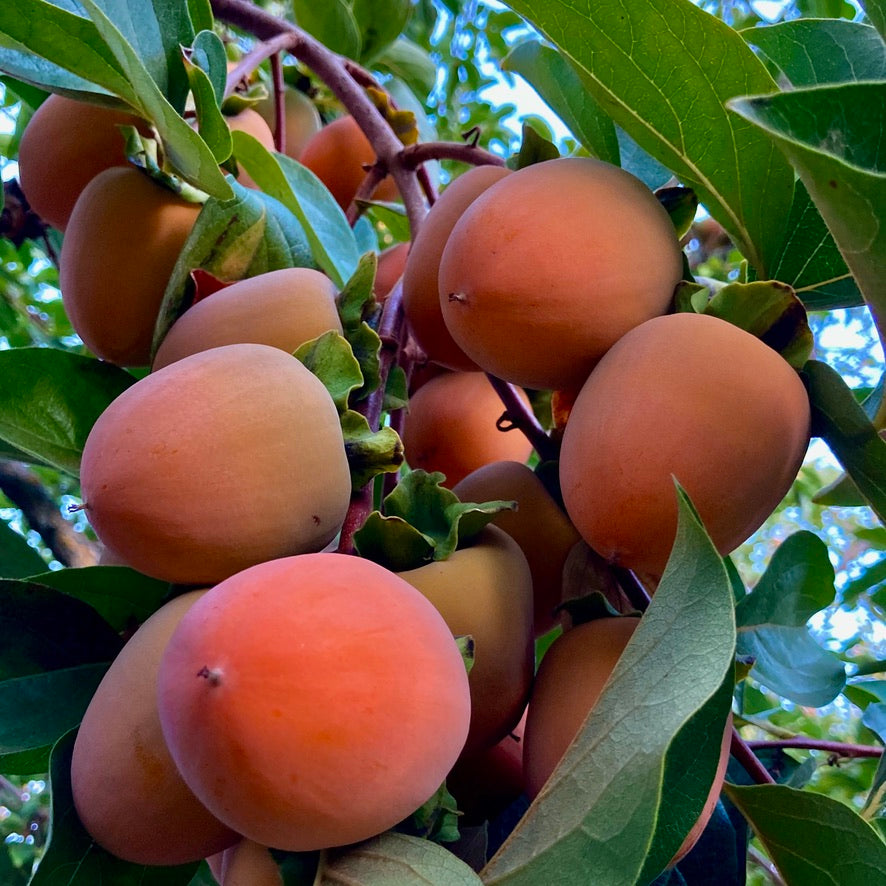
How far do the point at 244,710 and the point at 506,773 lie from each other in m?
0.31

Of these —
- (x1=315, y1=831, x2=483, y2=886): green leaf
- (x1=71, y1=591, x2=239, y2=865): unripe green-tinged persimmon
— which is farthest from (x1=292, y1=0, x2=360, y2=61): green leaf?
(x1=315, y1=831, x2=483, y2=886): green leaf

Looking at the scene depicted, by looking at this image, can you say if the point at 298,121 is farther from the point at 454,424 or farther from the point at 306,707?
the point at 306,707

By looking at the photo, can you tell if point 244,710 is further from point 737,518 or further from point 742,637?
point 742,637

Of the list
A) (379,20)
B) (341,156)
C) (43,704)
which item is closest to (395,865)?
(43,704)

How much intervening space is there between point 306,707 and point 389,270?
818mm

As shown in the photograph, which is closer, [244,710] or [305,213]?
[244,710]

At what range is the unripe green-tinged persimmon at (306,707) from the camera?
51cm

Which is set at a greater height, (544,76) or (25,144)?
(544,76)

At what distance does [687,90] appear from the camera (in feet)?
2.38

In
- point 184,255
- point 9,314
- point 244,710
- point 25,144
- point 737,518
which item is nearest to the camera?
point 244,710

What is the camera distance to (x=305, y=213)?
1.06 m

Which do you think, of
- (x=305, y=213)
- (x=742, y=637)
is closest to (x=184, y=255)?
(x=305, y=213)

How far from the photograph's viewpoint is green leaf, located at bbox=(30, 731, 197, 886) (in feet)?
1.99

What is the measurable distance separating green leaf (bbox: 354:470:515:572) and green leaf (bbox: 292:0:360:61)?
103 cm
